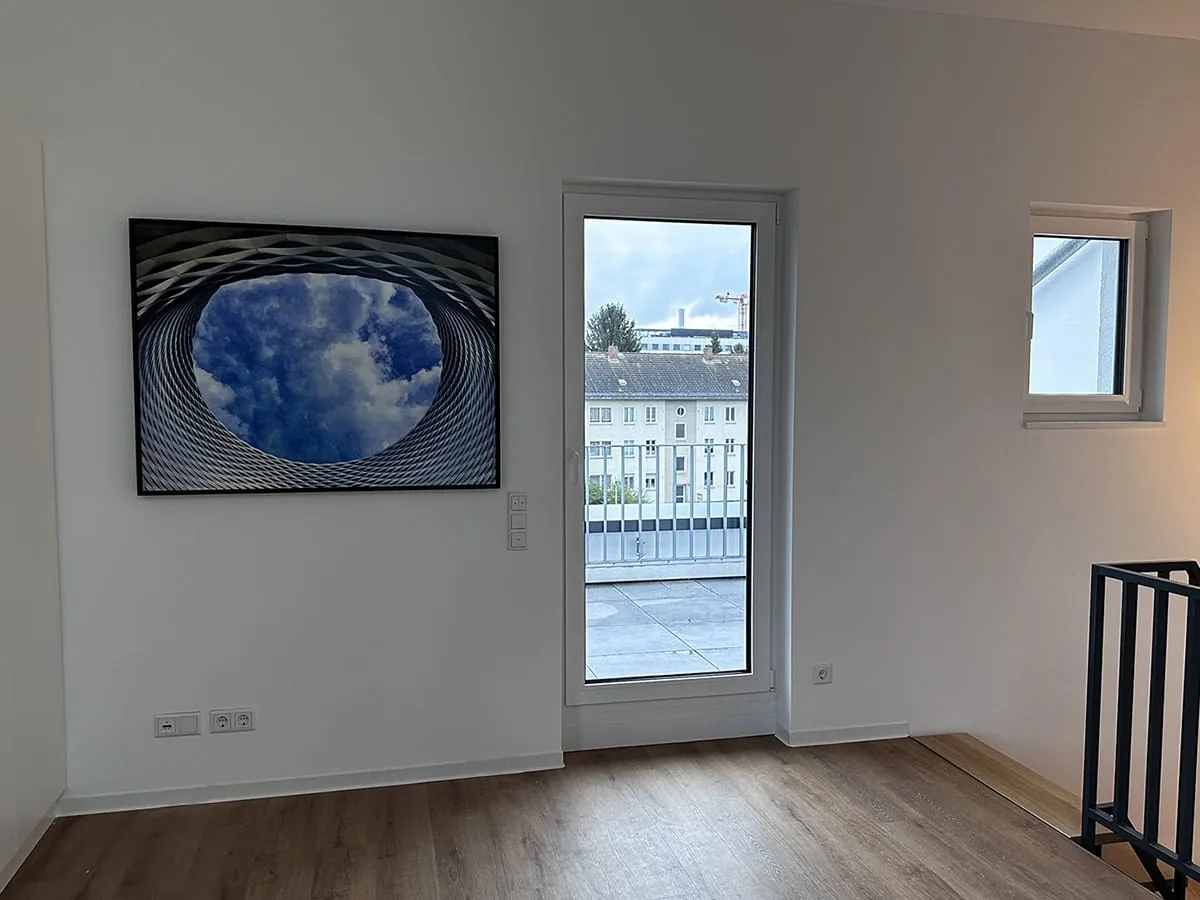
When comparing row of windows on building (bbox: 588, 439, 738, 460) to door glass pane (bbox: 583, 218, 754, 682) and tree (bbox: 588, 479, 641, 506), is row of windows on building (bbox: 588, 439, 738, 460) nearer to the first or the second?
door glass pane (bbox: 583, 218, 754, 682)

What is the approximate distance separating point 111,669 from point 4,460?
2.63ft

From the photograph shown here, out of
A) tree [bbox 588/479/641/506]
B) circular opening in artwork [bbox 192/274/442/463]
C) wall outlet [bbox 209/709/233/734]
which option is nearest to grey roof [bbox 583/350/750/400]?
tree [bbox 588/479/641/506]

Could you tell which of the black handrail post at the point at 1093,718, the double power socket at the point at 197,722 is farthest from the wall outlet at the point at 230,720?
the black handrail post at the point at 1093,718

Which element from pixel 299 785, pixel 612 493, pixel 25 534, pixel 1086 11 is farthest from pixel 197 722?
pixel 1086 11

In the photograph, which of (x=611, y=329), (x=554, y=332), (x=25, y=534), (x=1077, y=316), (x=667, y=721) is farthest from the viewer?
(x=1077, y=316)

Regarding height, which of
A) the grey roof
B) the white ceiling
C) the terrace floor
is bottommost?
the terrace floor

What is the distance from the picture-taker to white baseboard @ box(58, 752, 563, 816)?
2803 millimetres

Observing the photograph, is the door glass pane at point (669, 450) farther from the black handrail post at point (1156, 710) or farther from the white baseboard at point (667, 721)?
the black handrail post at point (1156, 710)

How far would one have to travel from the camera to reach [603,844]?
8.65ft

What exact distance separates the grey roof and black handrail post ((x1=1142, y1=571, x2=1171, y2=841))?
1561 mm

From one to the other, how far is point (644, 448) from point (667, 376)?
0.96ft

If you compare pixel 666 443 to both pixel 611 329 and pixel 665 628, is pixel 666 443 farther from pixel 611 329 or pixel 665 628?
pixel 665 628

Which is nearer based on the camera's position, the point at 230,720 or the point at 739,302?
the point at 230,720

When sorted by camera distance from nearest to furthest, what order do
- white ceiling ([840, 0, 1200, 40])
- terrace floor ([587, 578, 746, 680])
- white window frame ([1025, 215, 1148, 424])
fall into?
white ceiling ([840, 0, 1200, 40]) < terrace floor ([587, 578, 746, 680]) < white window frame ([1025, 215, 1148, 424])
